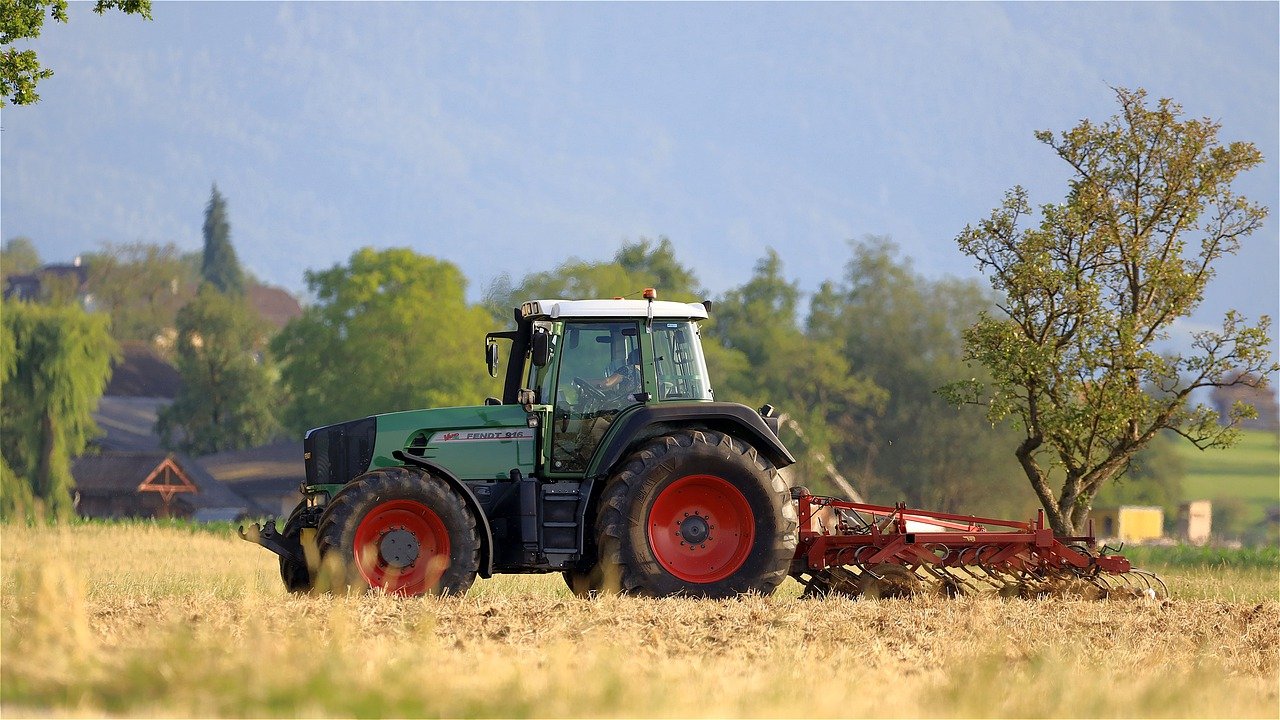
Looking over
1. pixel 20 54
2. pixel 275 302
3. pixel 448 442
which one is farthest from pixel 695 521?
pixel 275 302

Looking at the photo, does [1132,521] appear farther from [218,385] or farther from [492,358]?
[492,358]

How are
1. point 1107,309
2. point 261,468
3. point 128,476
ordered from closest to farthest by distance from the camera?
point 1107,309 → point 128,476 → point 261,468

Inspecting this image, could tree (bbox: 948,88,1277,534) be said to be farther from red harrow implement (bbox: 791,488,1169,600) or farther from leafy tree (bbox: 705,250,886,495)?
leafy tree (bbox: 705,250,886,495)

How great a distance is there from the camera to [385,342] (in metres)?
54.5

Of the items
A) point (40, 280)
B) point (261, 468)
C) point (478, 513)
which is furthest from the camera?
point (40, 280)

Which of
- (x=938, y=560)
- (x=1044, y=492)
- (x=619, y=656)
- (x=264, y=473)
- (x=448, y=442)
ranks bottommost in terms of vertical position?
(x=264, y=473)

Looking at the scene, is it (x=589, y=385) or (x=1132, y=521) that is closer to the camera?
(x=589, y=385)

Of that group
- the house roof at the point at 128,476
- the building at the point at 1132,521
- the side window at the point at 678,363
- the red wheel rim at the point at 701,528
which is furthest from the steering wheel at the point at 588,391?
the building at the point at 1132,521

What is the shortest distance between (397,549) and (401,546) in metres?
0.04

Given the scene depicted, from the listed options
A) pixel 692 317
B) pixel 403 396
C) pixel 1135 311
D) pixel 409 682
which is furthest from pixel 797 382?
pixel 409 682

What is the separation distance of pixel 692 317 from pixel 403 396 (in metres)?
42.3

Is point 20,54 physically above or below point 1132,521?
above

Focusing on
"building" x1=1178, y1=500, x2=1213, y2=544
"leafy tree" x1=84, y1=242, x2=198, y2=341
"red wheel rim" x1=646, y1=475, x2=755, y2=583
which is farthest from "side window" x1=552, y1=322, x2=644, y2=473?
"leafy tree" x1=84, y1=242, x2=198, y2=341

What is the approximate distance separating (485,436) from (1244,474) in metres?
83.6
